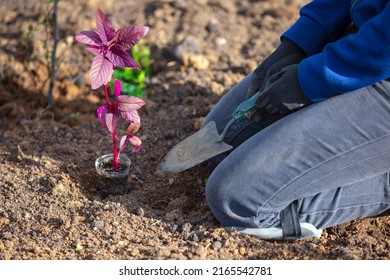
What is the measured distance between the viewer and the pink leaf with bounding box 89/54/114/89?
2.59 metres

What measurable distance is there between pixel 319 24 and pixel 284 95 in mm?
469

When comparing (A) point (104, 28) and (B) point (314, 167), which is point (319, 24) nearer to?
(B) point (314, 167)

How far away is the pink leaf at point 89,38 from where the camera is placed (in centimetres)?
257

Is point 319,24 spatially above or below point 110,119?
above

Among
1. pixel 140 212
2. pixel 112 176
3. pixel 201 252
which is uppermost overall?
pixel 112 176

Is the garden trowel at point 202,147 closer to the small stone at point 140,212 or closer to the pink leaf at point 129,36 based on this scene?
the small stone at point 140,212

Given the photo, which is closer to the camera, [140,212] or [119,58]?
[119,58]

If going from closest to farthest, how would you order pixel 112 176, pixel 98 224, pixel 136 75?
pixel 98 224, pixel 112 176, pixel 136 75

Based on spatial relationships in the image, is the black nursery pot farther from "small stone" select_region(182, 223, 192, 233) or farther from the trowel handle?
the trowel handle

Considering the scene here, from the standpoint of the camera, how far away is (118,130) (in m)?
3.46

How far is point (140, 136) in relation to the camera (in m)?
3.39

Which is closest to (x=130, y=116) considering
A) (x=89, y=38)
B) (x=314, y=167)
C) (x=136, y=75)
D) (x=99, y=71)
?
(x=99, y=71)

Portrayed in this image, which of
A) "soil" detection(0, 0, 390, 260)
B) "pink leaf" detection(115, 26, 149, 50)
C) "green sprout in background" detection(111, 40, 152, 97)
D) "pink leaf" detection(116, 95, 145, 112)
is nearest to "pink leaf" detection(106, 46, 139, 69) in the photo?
"pink leaf" detection(115, 26, 149, 50)

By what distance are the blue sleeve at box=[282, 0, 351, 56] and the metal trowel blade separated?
52cm
